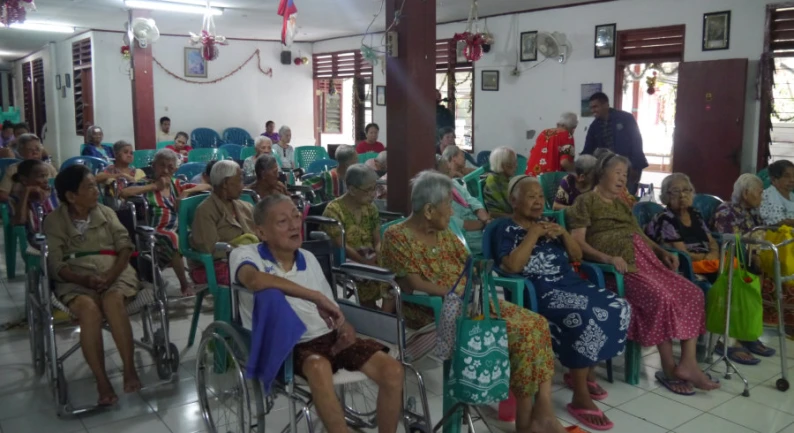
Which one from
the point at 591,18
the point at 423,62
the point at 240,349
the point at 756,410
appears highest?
the point at 591,18

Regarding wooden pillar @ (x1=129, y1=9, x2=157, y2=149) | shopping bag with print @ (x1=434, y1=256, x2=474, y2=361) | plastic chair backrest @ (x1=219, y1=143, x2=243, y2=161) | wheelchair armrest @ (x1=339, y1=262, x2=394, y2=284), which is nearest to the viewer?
shopping bag with print @ (x1=434, y1=256, x2=474, y2=361)

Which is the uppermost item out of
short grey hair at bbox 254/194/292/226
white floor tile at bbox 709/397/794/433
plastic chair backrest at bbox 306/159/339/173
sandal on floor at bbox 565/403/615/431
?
short grey hair at bbox 254/194/292/226

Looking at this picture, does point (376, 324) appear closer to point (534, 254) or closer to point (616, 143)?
point (534, 254)

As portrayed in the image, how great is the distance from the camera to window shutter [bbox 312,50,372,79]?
38.4 feet

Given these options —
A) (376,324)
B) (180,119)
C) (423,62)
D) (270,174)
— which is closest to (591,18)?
(423,62)

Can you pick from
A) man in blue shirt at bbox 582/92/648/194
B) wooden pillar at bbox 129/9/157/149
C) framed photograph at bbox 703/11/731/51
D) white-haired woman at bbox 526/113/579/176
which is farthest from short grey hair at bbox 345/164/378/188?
wooden pillar at bbox 129/9/157/149

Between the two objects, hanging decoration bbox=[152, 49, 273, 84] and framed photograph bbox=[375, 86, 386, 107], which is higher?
hanging decoration bbox=[152, 49, 273, 84]

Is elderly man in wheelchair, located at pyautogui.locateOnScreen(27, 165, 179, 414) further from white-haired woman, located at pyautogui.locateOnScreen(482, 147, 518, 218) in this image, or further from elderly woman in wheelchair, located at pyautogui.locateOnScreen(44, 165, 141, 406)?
white-haired woman, located at pyautogui.locateOnScreen(482, 147, 518, 218)

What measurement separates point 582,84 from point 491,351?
6241 millimetres

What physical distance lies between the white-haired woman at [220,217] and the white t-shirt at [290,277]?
3.47 ft

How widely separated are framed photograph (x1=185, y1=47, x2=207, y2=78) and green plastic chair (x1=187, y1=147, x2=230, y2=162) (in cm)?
511

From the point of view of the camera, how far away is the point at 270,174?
4324 mm

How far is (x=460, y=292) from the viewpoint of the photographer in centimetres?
282

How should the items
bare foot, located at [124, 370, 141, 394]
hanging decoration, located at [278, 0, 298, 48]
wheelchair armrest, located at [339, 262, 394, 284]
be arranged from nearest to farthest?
wheelchair armrest, located at [339, 262, 394, 284]
bare foot, located at [124, 370, 141, 394]
hanging decoration, located at [278, 0, 298, 48]
